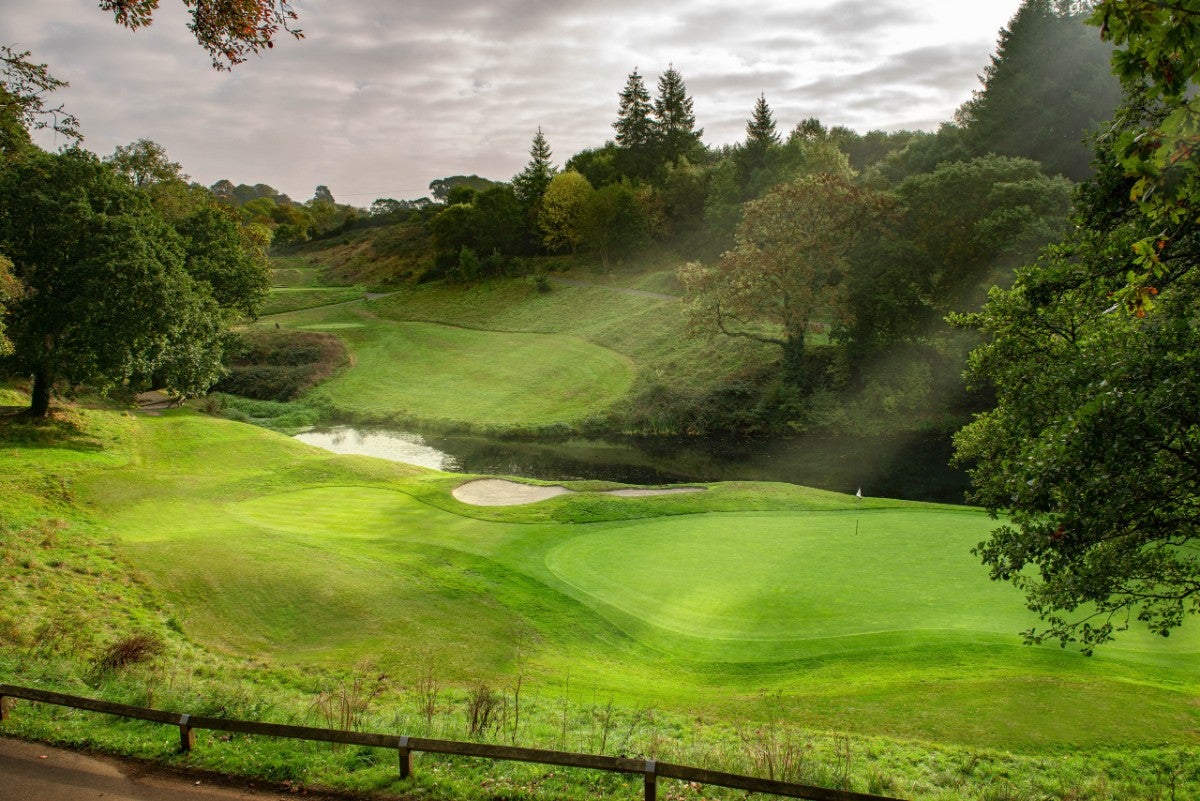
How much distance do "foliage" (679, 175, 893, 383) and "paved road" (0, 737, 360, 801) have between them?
36704 mm

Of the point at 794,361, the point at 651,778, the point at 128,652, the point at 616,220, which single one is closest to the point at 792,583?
the point at 651,778

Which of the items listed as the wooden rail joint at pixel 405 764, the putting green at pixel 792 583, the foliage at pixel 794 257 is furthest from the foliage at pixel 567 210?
the wooden rail joint at pixel 405 764

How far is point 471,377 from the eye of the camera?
53656 millimetres

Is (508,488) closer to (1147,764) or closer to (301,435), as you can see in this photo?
(1147,764)

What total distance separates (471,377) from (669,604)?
4172 cm

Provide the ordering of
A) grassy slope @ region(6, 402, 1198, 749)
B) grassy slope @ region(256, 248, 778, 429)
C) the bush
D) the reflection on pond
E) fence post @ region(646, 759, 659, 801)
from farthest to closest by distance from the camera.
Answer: grassy slope @ region(256, 248, 778, 429) → the reflection on pond → the bush → grassy slope @ region(6, 402, 1198, 749) → fence post @ region(646, 759, 659, 801)

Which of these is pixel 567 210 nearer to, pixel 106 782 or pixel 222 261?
pixel 222 261

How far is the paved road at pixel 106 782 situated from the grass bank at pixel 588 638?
0.83ft

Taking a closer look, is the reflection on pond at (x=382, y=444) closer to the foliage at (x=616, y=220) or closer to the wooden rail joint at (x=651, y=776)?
the wooden rail joint at (x=651, y=776)

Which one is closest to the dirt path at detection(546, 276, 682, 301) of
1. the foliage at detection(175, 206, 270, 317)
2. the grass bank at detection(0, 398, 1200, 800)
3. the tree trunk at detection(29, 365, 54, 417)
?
the foliage at detection(175, 206, 270, 317)

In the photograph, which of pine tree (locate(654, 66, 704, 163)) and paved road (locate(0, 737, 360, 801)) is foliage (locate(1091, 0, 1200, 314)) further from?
pine tree (locate(654, 66, 704, 163))

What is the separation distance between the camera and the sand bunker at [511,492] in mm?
22438

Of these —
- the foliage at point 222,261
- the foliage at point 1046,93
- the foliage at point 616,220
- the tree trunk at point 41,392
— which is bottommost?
the tree trunk at point 41,392

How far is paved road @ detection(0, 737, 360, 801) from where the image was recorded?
7188 millimetres
